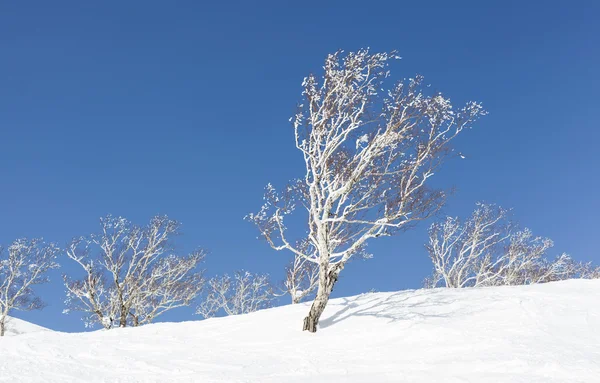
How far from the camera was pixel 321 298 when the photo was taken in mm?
14711

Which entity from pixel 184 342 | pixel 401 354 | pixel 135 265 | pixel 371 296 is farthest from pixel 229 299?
pixel 401 354

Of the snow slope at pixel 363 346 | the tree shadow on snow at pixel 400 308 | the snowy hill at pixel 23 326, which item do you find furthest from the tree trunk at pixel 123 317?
the snowy hill at pixel 23 326

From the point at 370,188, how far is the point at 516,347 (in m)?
8.15

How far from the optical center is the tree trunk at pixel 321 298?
14234mm

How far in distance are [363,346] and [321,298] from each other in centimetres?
289

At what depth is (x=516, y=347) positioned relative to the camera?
10.9 meters

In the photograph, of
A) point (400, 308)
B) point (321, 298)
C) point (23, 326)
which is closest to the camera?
point (321, 298)

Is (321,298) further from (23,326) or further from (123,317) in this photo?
(23,326)

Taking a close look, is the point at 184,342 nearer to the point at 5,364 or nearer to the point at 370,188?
the point at 5,364

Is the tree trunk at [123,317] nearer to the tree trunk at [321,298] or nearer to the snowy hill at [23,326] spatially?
the tree trunk at [321,298]

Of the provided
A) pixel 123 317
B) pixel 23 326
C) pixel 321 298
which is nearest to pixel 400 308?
pixel 321 298

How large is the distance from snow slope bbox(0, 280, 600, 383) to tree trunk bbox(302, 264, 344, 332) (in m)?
0.39

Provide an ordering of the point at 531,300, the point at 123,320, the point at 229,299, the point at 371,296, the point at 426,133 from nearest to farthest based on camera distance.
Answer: the point at 531,300 → the point at 426,133 → the point at 371,296 → the point at 123,320 → the point at 229,299

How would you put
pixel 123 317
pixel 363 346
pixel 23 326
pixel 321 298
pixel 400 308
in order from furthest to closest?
1. pixel 23 326
2. pixel 123 317
3. pixel 400 308
4. pixel 321 298
5. pixel 363 346
